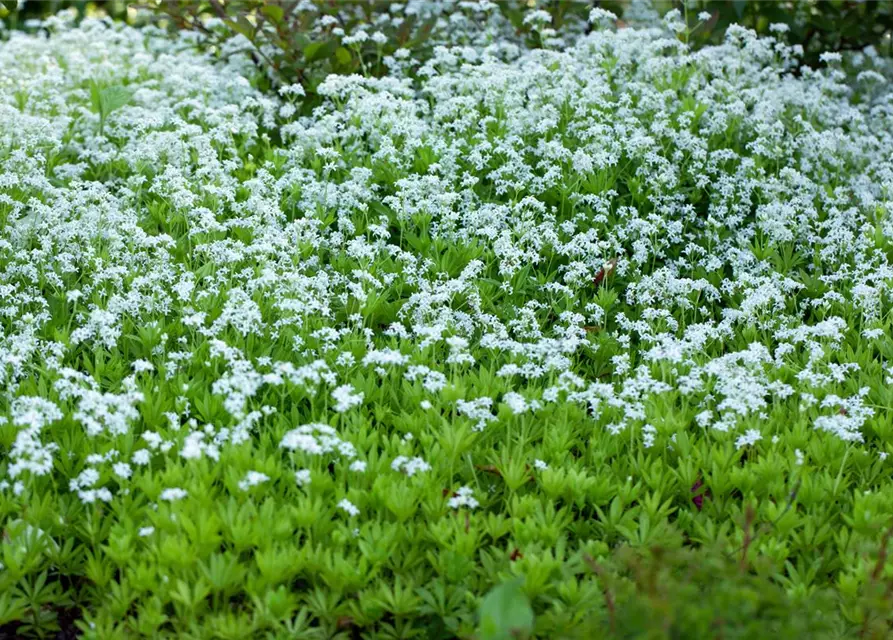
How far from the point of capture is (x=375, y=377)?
549cm

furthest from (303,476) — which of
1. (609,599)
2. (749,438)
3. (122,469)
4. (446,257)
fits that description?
(446,257)

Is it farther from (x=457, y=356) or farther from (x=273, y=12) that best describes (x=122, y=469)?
(x=273, y=12)

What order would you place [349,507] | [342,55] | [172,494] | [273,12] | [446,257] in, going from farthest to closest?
[342,55]
[273,12]
[446,257]
[349,507]
[172,494]

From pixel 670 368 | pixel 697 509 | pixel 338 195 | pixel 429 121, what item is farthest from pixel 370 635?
pixel 429 121

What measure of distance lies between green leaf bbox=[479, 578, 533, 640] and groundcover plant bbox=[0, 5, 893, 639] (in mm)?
13

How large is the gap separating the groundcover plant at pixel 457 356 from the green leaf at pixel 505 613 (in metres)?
0.01

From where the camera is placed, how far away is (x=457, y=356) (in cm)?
511

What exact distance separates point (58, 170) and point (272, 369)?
3154mm

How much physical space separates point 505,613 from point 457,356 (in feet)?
5.81

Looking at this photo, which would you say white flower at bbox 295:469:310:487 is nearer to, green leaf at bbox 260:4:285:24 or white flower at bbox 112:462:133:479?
white flower at bbox 112:462:133:479

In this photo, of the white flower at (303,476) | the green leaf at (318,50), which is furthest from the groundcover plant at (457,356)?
the green leaf at (318,50)

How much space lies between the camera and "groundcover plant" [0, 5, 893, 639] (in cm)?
397

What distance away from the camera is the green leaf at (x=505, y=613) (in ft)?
11.5

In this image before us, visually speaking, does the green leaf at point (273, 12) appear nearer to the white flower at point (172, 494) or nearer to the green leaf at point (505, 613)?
the white flower at point (172, 494)
